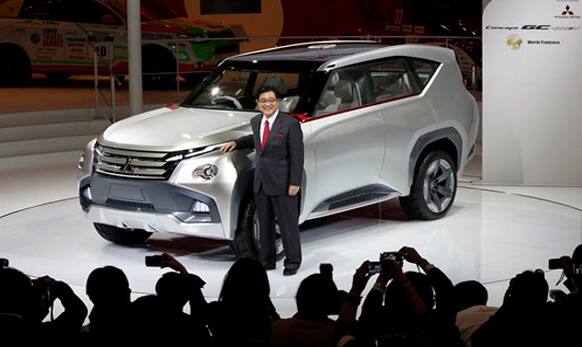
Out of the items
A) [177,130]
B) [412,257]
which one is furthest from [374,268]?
[177,130]

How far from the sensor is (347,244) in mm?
9492

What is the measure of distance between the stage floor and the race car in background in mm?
6666

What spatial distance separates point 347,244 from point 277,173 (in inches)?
55.0

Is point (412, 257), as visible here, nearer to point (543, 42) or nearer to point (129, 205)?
point (129, 205)

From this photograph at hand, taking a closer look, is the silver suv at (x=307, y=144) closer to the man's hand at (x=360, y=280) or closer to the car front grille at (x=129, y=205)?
the car front grille at (x=129, y=205)

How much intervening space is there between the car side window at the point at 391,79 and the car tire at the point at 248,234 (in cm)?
173

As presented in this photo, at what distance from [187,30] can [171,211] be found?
33.0 feet

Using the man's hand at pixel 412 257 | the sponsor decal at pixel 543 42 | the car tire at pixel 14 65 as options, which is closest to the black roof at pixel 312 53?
the sponsor decal at pixel 543 42

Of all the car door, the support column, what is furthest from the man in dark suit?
the support column

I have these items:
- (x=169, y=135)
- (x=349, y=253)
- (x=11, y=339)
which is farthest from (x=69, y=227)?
(x=11, y=339)

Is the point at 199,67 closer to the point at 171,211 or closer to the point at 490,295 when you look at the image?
the point at 171,211

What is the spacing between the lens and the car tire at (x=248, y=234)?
28.2ft

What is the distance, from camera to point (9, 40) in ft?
58.2

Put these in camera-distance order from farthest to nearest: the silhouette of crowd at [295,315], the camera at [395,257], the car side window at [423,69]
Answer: the car side window at [423,69], the camera at [395,257], the silhouette of crowd at [295,315]
